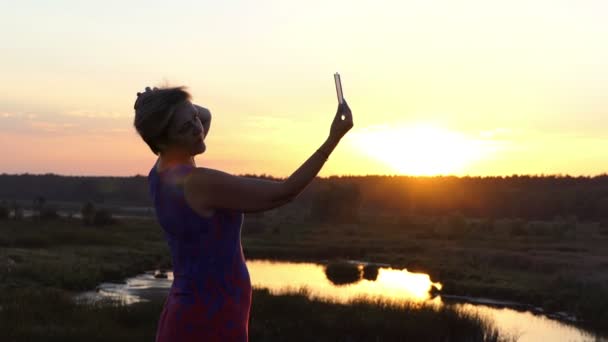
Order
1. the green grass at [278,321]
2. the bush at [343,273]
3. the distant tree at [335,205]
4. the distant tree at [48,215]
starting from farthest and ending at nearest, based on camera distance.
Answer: the distant tree at [335,205] < the distant tree at [48,215] < the bush at [343,273] < the green grass at [278,321]

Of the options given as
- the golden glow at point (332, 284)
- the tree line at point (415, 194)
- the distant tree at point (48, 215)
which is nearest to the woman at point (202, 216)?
the golden glow at point (332, 284)

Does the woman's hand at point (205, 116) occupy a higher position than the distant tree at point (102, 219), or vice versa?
the woman's hand at point (205, 116)

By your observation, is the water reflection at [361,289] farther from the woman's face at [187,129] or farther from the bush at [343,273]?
the woman's face at [187,129]

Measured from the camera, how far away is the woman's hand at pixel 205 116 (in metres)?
2.58

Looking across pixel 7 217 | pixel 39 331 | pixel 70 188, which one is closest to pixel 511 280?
pixel 39 331

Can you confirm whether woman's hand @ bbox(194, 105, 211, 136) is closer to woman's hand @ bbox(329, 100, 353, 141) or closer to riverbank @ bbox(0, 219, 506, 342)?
woman's hand @ bbox(329, 100, 353, 141)

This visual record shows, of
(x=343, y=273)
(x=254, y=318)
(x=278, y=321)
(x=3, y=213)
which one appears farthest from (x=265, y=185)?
(x=3, y=213)

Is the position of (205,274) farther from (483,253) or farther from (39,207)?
(39,207)

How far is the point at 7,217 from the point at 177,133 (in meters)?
53.5

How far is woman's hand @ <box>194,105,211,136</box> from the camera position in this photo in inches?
102

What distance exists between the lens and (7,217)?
51.9 m

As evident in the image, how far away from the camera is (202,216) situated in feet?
7.89

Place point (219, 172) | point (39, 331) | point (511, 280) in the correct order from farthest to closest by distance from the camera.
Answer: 1. point (511, 280)
2. point (39, 331)
3. point (219, 172)

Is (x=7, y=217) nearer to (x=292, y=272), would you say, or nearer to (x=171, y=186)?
(x=292, y=272)
